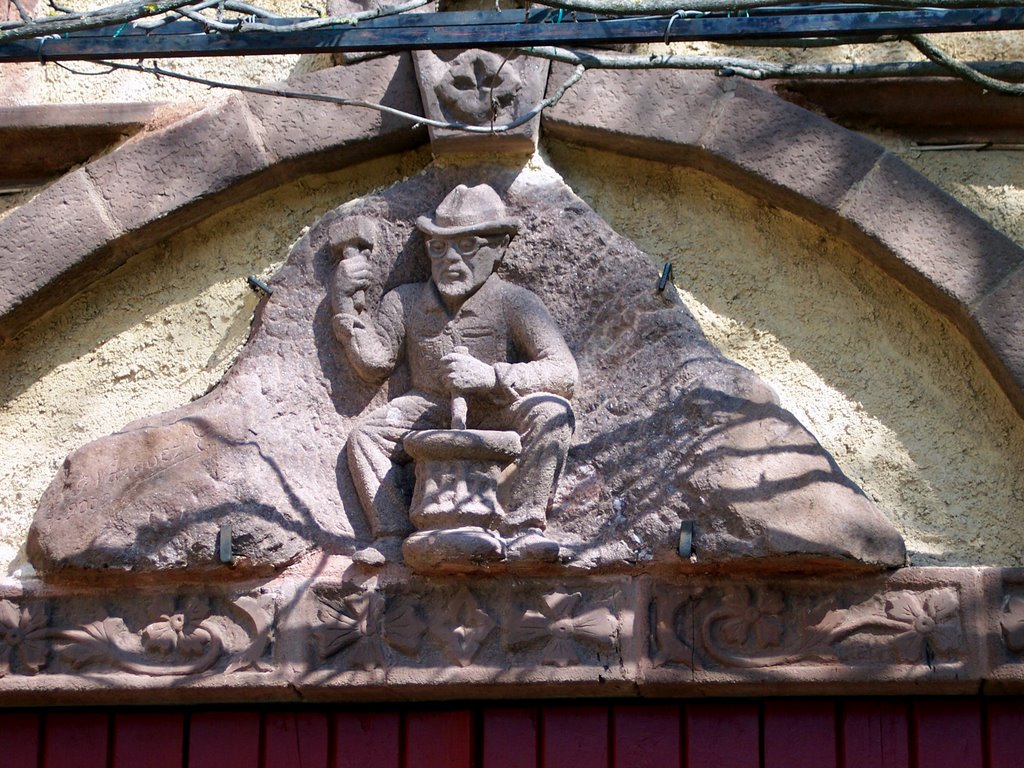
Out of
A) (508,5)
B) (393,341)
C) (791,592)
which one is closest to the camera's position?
(791,592)

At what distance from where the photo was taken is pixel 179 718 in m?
4.20

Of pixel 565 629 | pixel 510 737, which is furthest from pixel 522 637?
pixel 510 737

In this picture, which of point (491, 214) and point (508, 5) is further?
point (508, 5)

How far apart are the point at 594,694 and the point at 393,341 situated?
1111 mm

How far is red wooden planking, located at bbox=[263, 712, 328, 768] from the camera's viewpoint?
13.6 feet

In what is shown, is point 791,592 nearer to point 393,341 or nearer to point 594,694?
point 594,694

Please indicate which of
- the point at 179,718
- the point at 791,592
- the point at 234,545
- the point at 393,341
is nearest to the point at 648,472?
the point at 791,592

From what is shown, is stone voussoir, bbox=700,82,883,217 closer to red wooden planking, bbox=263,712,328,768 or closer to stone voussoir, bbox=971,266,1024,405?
stone voussoir, bbox=971,266,1024,405

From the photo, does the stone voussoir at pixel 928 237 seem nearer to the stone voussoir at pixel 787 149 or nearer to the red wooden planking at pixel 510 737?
the stone voussoir at pixel 787 149

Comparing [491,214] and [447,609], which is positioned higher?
[491,214]

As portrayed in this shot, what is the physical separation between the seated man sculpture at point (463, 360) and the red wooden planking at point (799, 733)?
2.53ft

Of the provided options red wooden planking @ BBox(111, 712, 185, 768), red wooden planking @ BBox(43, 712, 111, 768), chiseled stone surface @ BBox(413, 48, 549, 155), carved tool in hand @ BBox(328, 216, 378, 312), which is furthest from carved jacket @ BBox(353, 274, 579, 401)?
red wooden planking @ BBox(43, 712, 111, 768)

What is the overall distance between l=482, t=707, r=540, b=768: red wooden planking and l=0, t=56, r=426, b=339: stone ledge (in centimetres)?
167

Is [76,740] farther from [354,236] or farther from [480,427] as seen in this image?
[354,236]
